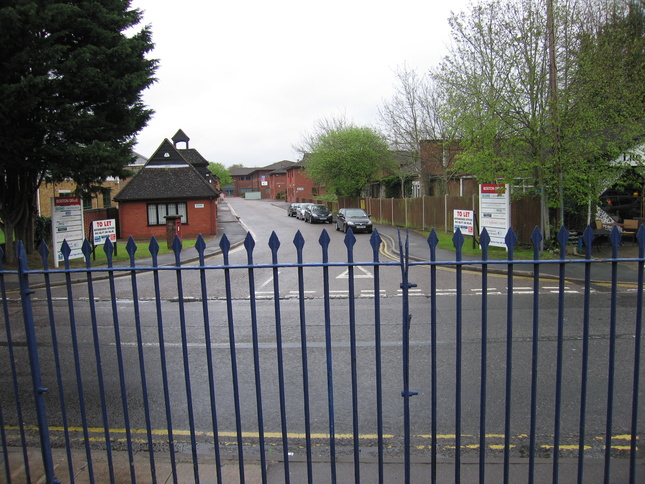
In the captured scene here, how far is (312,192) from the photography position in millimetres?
78438

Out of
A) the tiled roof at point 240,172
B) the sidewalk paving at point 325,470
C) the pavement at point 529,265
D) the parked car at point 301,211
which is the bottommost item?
the pavement at point 529,265

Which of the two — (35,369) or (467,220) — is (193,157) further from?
(35,369)

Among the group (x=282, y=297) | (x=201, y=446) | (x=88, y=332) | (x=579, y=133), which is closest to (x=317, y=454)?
(x=201, y=446)

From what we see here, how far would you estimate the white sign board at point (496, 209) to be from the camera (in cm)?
1728

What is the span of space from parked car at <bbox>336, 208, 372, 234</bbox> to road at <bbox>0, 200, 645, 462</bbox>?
1875 centimetres

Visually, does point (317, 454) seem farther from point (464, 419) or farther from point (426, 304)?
point (426, 304)

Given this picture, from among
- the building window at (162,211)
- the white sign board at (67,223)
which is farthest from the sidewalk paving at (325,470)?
the building window at (162,211)

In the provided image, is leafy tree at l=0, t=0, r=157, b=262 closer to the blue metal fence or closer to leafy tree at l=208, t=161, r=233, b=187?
the blue metal fence

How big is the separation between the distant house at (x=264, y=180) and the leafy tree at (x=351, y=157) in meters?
43.8

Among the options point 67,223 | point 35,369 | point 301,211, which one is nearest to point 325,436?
point 35,369

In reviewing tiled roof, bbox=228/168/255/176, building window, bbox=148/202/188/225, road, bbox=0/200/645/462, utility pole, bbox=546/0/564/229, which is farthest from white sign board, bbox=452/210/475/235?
tiled roof, bbox=228/168/255/176

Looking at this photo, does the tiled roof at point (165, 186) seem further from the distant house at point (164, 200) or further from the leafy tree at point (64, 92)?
the leafy tree at point (64, 92)

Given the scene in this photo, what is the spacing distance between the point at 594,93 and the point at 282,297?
486 inches

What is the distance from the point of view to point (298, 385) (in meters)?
6.07
